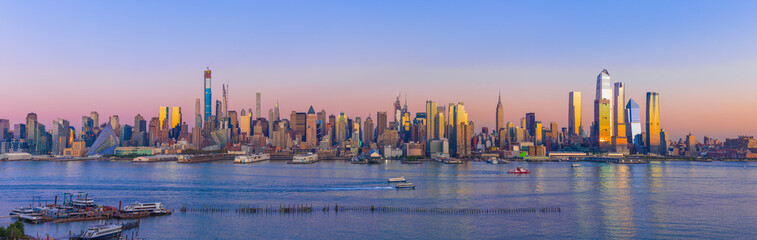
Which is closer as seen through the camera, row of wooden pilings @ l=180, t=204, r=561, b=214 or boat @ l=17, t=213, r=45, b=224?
boat @ l=17, t=213, r=45, b=224

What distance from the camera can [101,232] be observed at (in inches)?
1610

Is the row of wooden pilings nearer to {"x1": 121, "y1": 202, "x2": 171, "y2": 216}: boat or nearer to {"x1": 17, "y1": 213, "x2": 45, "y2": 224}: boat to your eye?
{"x1": 121, "y1": 202, "x2": 171, "y2": 216}: boat

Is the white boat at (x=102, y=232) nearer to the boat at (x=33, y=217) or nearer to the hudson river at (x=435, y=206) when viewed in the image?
the hudson river at (x=435, y=206)

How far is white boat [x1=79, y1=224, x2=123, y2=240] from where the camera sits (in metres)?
40.1

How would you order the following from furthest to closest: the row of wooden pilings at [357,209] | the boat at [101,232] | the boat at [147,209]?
the row of wooden pilings at [357,209] → the boat at [147,209] → the boat at [101,232]

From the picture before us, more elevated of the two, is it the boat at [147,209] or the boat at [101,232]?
the boat at [147,209]

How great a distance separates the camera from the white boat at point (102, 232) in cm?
4006

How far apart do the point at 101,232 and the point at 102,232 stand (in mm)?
128

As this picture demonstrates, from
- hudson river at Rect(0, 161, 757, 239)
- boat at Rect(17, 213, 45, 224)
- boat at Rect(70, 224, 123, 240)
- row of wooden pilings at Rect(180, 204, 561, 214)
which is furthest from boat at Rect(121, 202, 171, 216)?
boat at Rect(70, 224, 123, 240)

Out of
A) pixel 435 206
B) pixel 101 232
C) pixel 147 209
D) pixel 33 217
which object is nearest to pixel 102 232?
pixel 101 232

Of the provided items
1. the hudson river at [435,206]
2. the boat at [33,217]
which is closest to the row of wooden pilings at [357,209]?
the hudson river at [435,206]

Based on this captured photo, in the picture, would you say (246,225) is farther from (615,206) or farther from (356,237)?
(615,206)

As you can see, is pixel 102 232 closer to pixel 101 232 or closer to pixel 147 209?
pixel 101 232

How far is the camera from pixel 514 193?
7231 cm
